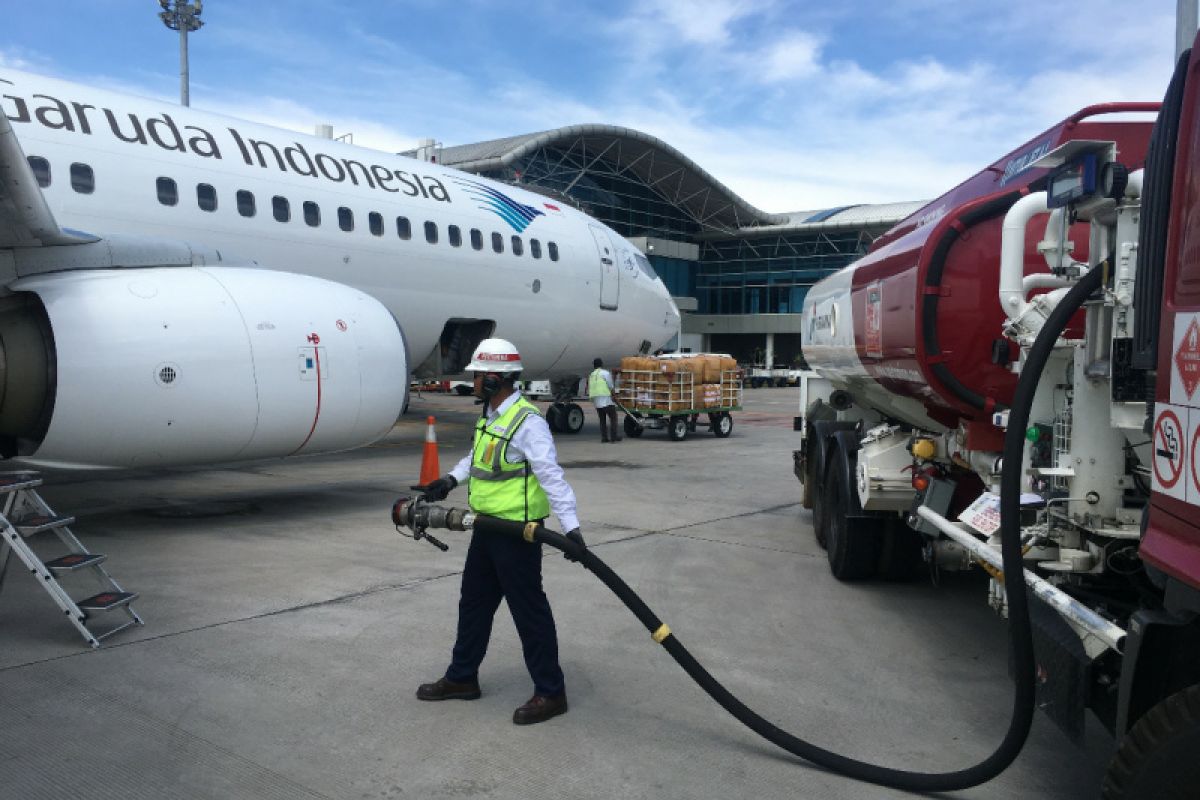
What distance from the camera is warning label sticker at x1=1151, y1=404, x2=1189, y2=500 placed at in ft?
9.19

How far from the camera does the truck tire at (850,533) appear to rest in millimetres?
7250

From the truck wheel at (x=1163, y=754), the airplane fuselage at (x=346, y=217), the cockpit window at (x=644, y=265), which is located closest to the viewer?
the truck wheel at (x=1163, y=754)

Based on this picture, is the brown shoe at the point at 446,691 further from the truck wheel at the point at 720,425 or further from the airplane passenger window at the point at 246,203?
the truck wheel at the point at 720,425

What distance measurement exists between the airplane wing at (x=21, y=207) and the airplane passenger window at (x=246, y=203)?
273cm

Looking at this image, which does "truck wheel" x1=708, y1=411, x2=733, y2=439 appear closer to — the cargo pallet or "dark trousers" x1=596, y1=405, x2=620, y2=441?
the cargo pallet

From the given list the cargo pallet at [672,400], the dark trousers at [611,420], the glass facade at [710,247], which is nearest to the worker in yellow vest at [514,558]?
the dark trousers at [611,420]

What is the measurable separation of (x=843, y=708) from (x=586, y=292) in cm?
1278

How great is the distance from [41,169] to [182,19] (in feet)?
83.7

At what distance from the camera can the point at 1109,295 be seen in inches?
137

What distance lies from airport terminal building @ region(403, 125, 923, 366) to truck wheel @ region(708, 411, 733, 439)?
30801mm

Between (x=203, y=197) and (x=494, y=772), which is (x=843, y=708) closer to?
(x=494, y=772)

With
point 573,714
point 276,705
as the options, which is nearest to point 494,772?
point 573,714

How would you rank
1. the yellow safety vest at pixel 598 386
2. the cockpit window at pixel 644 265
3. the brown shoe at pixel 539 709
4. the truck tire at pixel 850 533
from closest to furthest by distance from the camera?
the brown shoe at pixel 539 709 < the truck tire at pixel 850 533 < the yellow safety vest at pixel 598 386 < the cockpit window at pixel 644 265

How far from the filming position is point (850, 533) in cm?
728
